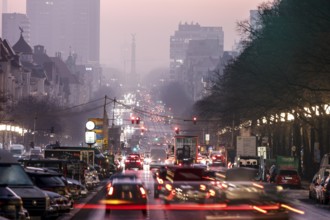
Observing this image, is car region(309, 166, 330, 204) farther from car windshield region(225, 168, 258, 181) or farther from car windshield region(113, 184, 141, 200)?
car windshield region(225, 168, 258, 181)

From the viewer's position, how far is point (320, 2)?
195ft

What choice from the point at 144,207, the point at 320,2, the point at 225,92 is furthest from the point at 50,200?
the point at 225,92

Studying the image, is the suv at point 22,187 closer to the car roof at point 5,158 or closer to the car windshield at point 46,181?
the car roof at point 5,158

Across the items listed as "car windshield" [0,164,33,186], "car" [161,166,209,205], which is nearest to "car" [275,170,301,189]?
"car" [161,166,209,205]

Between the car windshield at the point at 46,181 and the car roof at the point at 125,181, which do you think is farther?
the car roof at the point at 125,181

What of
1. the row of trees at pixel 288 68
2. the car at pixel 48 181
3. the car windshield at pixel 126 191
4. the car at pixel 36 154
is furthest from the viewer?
the car at pixel 36 154

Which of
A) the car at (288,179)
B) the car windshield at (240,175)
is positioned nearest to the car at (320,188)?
the car at (288,179)

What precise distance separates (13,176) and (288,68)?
41.7 metres

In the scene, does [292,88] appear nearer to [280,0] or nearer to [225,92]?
[280,0]

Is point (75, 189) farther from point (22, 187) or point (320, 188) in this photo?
point (22, 187)

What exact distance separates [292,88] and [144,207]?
36173mm

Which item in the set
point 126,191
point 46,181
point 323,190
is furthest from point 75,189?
point 323,190

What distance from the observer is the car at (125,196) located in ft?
123

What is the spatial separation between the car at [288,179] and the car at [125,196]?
3339 centimetres
